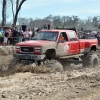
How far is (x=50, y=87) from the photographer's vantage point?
8.30 m

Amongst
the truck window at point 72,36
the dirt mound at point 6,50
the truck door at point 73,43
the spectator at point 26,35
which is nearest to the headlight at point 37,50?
the truck door at point 73,43

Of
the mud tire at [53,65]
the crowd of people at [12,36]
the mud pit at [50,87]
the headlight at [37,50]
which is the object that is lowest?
the mud pit at [50,87]

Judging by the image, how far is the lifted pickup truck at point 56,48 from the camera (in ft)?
38.5

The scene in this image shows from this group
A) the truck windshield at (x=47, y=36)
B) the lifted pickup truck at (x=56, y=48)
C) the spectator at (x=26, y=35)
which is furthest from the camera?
the spectator at (x=26, y=35)

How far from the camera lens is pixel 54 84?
8758mm

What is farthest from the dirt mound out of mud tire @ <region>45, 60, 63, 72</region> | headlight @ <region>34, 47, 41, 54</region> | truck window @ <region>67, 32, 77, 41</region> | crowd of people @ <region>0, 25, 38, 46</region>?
mud tire @ <region>45, 60, 63, 72</region>

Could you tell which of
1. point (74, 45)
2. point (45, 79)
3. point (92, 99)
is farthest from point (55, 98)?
point (74, 45)

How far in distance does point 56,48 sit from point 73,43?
124 cm

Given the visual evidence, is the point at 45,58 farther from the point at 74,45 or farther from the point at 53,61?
the point at 74,45

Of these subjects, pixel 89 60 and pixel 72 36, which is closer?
pixel 72 36

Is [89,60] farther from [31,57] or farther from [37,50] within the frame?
[31,57]

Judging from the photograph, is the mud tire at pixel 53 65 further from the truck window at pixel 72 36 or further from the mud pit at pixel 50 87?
the truck window at pixel 72 36

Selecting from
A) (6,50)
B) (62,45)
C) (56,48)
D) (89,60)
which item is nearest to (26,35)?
(6,50)

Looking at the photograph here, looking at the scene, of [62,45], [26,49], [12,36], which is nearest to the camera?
[26,49]
